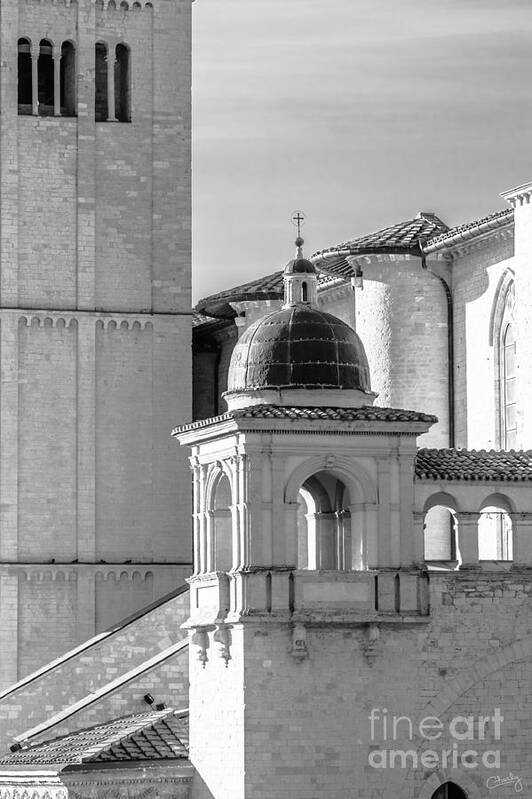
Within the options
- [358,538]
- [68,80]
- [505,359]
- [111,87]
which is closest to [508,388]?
[505,359]

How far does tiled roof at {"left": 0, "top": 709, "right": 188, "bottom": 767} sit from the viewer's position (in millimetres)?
44156

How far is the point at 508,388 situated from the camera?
5144 cm

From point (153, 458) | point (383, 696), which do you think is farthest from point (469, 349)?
point (383, 696)

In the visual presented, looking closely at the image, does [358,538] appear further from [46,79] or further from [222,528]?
[46,79]

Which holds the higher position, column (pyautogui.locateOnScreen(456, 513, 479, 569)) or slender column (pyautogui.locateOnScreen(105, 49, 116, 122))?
slender column (pyautogui.locateOnScreen(105, 49, 116, 122))

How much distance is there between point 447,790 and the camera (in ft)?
140

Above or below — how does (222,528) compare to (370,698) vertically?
above

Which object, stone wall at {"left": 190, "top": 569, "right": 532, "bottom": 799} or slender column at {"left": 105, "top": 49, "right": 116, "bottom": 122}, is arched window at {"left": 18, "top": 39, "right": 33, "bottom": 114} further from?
stone wall at {"left": 190, "top": 569, "right": 532, "bottom": 799}

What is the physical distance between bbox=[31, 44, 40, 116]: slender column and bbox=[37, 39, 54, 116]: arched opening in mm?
298

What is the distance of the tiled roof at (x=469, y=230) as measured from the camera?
50713 mm

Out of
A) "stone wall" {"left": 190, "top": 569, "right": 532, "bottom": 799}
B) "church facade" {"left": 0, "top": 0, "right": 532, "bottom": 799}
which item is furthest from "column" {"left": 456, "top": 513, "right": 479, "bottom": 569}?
"stone wall" {"left": 190, "top": 569, "right": 532, "bottom": 799}

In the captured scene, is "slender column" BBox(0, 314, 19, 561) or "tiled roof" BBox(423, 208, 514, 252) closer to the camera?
"tiled roof" BBox(423, 208, 514, 252)

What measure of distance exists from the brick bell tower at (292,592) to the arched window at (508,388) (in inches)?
319

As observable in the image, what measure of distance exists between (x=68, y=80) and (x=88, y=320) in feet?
17.1
